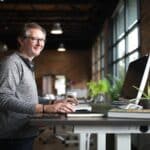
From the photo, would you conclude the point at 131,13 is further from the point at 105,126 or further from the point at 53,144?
the point at 105,126

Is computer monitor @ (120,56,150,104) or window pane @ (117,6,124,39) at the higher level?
window pane @ (117,6,124,39)

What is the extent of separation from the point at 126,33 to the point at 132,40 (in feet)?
2.40

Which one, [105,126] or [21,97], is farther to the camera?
[21,97]

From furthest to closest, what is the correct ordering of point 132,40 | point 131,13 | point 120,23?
point 120,23, point 131,13, point 132,40

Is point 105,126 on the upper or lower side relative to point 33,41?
lower

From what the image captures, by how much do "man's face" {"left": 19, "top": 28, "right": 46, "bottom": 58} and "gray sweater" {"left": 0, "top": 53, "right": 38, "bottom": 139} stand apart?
0.09m

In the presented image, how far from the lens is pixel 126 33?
8.43 meters

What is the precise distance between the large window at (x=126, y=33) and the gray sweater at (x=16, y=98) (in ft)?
15.7

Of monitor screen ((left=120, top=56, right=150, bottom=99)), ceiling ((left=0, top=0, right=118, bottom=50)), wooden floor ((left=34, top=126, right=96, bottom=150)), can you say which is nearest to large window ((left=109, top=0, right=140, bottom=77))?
ceiling ((left=0, top=0, right=118, bottom=50))

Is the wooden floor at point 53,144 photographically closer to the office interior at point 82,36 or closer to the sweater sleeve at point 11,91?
the office interior at point 82,36

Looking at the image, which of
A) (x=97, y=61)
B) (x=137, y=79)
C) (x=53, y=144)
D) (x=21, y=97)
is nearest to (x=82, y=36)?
(x=97, y=61)

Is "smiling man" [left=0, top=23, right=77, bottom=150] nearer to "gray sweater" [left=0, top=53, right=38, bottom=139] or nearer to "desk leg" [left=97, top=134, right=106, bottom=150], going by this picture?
"gray sweater" [left=0, top=53, right=38, bottom=139]

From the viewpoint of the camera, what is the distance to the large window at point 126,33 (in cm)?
730

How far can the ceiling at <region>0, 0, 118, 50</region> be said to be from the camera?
1085 centimetres
